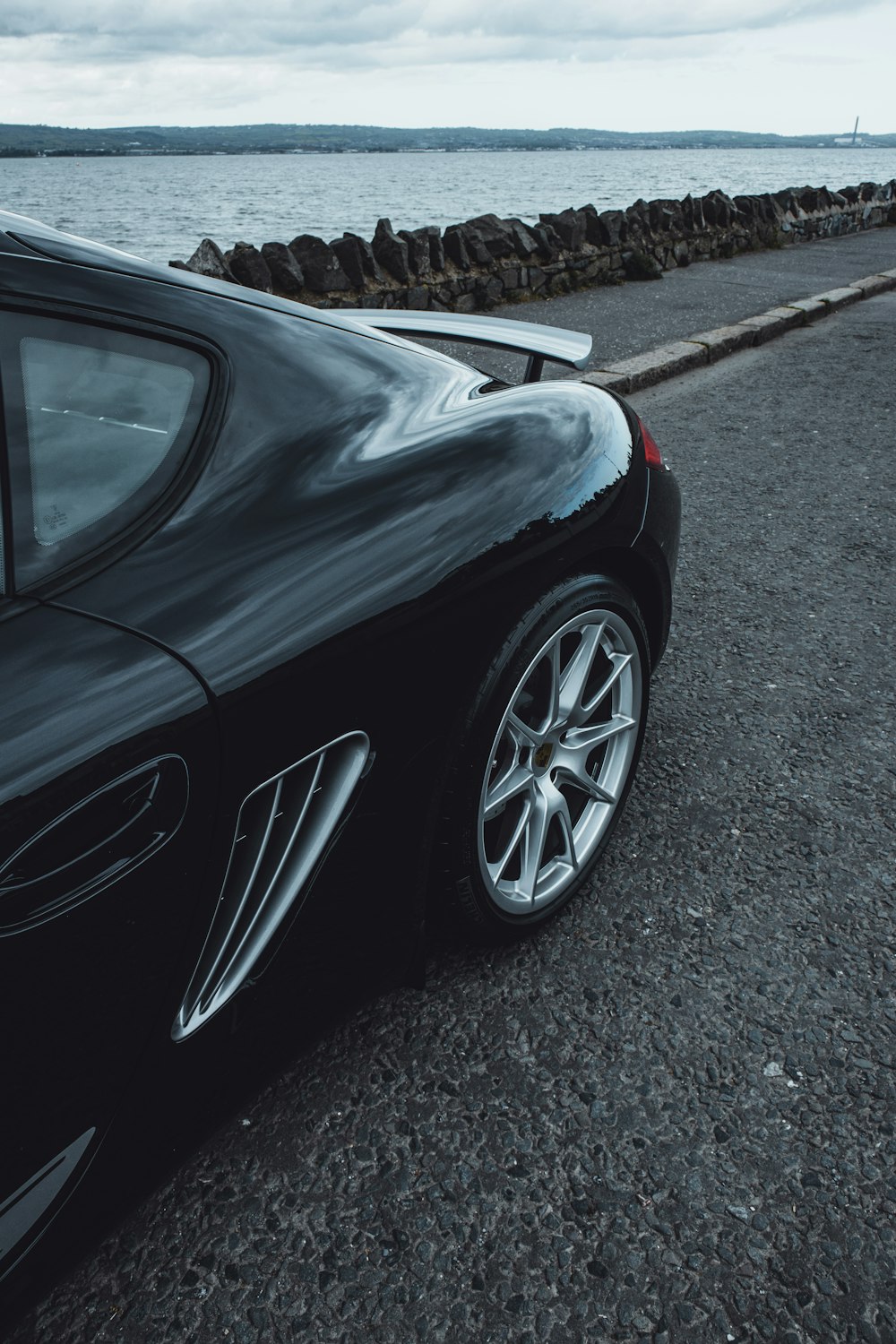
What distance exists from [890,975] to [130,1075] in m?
1.48

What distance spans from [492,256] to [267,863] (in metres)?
8.40

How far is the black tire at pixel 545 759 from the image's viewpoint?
5.51 feet

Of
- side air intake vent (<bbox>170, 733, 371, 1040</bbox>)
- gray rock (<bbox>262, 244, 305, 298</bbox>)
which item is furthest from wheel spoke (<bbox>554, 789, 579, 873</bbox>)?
gray rock (<bbox>262, 244, 305, 298</bbox>)

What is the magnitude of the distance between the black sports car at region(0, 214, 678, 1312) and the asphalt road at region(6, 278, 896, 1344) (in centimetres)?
24

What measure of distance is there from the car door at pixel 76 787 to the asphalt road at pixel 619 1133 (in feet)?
1.45

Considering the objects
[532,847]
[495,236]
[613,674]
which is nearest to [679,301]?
[495,236]

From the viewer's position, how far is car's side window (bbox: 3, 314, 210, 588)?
1204mm

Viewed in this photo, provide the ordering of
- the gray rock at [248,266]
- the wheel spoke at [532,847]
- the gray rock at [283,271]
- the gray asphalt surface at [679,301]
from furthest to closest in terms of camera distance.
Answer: the gray asphalt surface at [679,301]
the gray rock at [283,271]
the gray rock at [248,266]
the wheel spoke at [532,847]

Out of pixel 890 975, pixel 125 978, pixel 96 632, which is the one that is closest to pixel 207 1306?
pixel 125 978

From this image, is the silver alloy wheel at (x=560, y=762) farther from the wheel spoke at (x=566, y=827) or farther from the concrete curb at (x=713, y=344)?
the concrete curb at (x=713, y=344)

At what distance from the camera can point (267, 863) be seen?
1.31 metres

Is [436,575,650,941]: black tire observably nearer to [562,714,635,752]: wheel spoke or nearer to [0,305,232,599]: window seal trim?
[562,714,635,752]: wheel spoke

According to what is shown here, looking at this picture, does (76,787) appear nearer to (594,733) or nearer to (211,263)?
(594,733)

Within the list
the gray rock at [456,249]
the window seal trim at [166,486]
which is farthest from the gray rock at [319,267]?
the window seal trim at [166,486]
